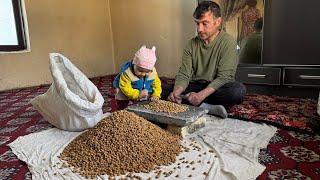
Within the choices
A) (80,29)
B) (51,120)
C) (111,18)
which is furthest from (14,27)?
(51,120)

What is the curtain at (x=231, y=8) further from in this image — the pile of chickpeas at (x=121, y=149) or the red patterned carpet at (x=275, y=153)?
the pile of chickpeas at (x=121, y=149)

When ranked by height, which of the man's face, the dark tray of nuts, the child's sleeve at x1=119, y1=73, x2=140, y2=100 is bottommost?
the dark tray of nuts


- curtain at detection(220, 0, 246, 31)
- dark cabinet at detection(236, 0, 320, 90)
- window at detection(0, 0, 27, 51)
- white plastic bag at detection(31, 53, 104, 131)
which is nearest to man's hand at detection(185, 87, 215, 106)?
white plastic bag at detection(31, 53, 104, 131)

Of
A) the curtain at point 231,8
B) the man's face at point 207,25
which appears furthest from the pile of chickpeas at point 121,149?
the curtain at point 231,8

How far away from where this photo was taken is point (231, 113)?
75.0 inches

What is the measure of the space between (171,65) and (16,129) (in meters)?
2.25

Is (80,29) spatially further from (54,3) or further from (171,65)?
(171,65)

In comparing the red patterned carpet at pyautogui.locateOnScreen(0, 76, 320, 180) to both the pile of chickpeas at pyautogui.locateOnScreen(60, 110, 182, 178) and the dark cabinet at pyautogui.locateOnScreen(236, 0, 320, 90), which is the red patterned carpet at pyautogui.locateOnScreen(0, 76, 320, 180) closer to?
the pile of chickpeas at pyautogui.locateOnScreen(60, 110, 182, 178)

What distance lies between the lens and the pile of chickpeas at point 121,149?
1137mm

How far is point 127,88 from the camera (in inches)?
71.1

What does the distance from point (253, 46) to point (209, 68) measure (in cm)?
98

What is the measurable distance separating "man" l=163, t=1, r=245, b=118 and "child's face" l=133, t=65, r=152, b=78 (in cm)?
23

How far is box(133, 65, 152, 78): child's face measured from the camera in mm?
1771

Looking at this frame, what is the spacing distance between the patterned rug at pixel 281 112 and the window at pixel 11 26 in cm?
275
